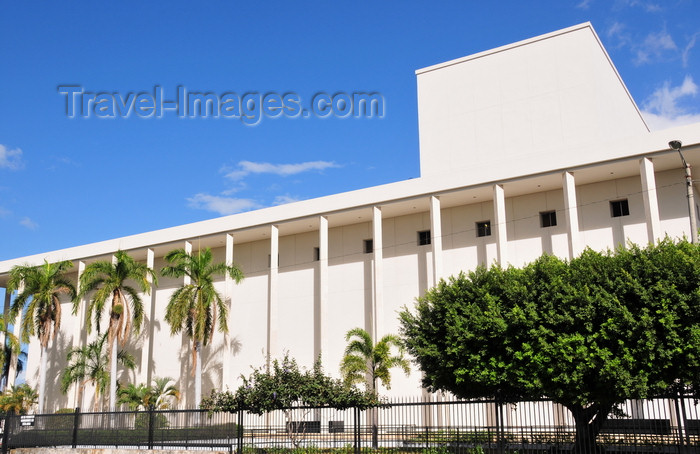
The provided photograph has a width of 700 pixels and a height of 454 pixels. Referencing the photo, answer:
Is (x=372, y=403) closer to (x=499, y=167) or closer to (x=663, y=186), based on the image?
(x=499, y=167)

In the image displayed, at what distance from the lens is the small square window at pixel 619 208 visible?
98.3 feet

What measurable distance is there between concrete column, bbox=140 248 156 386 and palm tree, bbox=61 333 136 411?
0.74 m

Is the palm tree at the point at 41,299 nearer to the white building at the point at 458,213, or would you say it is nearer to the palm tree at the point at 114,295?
the palm tree at the point at 114,295

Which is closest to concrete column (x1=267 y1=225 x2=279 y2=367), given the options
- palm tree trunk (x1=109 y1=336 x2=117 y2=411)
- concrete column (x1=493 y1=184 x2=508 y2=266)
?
palm tree trunk (x1=109 y1=336 x2=117 y2=411)

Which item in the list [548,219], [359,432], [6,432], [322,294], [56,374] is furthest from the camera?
[56,374]

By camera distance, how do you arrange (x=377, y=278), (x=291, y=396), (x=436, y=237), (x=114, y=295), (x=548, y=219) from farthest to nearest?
(x=114, y=295) < (x=377, y=278) < (x=548, y=219) < (x=436, y=237) < (x=291, y=396)

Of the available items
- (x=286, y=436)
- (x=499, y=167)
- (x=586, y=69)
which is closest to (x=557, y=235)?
(x=499, y=167)

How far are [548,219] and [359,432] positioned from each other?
17.1 metres

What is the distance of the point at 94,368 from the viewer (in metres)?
39.8

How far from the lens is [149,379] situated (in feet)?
133

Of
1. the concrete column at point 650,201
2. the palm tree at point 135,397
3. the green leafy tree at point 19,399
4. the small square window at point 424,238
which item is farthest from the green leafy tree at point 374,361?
the green leafy tree at point 19,399

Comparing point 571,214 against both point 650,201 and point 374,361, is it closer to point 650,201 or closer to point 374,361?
point 650,201

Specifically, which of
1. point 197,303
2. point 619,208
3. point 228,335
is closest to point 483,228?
point 619,208

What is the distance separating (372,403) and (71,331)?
35.6 m
